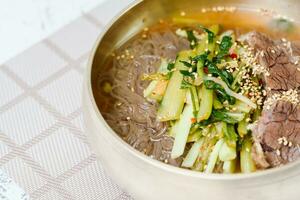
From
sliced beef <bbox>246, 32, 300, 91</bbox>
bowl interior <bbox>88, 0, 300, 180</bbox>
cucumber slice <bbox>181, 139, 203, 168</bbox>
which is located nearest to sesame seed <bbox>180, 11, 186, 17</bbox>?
bowl interior <bbox>88, 0, 300, 180</bbox>

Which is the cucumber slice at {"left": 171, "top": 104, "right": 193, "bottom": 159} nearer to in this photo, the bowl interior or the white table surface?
the bowl interior

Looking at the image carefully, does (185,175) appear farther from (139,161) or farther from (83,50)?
(83,50)

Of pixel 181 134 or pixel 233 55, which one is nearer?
pixel 181 134

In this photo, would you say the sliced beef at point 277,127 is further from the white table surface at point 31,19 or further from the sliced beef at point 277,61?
the white table surface at point 31,19

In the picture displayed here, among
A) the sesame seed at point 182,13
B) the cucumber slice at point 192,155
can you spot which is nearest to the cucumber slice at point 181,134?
the cucumber slice at point 192,155

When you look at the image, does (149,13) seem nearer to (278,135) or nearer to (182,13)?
(182,13)

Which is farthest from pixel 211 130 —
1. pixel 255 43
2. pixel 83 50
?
pixel 83 50

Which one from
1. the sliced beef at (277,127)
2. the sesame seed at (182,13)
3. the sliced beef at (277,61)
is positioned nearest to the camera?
the sliced beef at (277,127)

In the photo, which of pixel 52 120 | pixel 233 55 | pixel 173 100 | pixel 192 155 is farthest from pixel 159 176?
pixel 52 120
